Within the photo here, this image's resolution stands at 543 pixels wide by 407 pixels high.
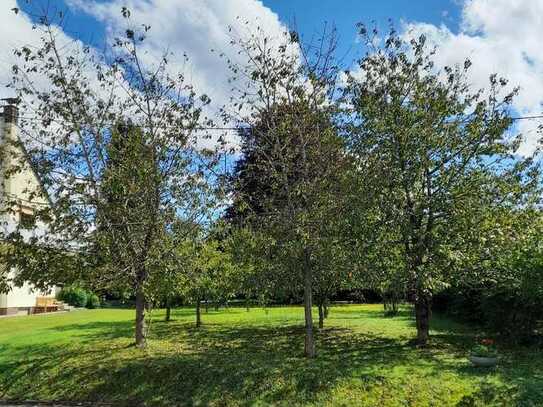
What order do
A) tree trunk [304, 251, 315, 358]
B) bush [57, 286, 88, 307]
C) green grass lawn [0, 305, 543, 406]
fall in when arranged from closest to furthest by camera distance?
green grass lawn [0, 305, 543, 406] → tree trunk [304, 251, 315, 358] → bush [57, 286, 88, 307]

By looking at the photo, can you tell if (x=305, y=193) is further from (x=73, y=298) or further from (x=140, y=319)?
(x=73, y=298)

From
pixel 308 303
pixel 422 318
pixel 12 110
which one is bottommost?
pixel 422 318

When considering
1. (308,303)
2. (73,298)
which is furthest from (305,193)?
(73,298)

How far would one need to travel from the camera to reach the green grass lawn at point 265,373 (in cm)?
788

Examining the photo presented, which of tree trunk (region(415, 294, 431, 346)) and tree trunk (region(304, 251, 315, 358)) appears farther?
tree trunk (region(415, 294, 431, 346))

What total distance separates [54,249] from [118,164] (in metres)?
2.32

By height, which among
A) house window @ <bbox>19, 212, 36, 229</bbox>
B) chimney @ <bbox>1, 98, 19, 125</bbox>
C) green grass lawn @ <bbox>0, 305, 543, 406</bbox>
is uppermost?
chimney @ <bbox>1, 98, 19, 125</bbox>

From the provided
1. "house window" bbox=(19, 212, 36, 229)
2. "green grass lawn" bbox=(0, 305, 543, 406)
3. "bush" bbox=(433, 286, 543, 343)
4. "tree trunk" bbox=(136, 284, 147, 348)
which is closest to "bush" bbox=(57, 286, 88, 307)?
"green grass lawn" bbox=(0, 305, 543, 406)

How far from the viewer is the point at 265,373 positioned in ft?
29.1

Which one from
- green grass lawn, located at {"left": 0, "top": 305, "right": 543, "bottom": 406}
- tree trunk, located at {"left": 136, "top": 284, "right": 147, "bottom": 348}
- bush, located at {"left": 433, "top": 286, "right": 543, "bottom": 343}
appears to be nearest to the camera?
green grass lawn, located at {"left": 0, "top": 305, "right": 543, "bottom": 406}

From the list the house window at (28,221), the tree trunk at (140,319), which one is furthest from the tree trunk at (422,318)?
the house window at (28,221)

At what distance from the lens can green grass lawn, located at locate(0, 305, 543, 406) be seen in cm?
788

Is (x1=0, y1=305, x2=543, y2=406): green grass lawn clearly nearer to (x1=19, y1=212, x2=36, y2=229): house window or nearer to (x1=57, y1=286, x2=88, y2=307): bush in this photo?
(x1=19, y1=212, x2=36, y2=229): house window

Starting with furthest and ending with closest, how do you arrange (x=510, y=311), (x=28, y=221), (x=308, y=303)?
(x=510, y=311) → (x=28, y=221) → (x=308, y=303)
